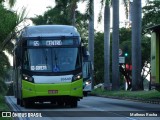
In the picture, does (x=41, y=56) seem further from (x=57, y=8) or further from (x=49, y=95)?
(x=57, y=8)

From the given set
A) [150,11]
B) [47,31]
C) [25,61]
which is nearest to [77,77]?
[25,61]

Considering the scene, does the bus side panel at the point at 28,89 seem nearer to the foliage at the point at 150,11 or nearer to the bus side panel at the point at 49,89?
the bus side panel at the point at 49,89

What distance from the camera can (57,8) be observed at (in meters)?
76.6

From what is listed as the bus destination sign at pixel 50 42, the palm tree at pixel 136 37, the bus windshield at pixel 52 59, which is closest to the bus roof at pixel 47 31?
the bus destination sign at pixel 50 42

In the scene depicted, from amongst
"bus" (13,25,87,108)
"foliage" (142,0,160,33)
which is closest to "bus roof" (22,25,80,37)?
"bus" (13,25,87,108)

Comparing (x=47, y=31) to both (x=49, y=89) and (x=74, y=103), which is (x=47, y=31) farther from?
(x=74, y=103)

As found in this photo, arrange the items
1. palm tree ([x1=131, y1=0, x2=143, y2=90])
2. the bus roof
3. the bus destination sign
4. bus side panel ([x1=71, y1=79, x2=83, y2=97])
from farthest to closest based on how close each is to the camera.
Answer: palm tree ([x1=131, y1=0, x2=143, y2=90]) → the bus roof → the bus destination sign → bus side panel ([x1=71, y1=79, x2=83, y2=97])

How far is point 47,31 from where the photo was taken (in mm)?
26812

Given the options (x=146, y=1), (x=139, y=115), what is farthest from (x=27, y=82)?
(x=146, y=1)

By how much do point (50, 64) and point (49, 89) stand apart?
112cm

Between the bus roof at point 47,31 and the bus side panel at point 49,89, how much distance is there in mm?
2207

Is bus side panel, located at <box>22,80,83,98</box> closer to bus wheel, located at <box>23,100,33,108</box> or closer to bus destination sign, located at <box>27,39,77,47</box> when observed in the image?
bus wheel, located at <box>23,100,33,108</box>

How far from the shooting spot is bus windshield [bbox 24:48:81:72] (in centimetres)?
2612

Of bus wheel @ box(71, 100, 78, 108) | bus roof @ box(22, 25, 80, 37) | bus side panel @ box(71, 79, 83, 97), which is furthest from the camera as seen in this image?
bus wheel @ box(71, 100, 78, 108)
